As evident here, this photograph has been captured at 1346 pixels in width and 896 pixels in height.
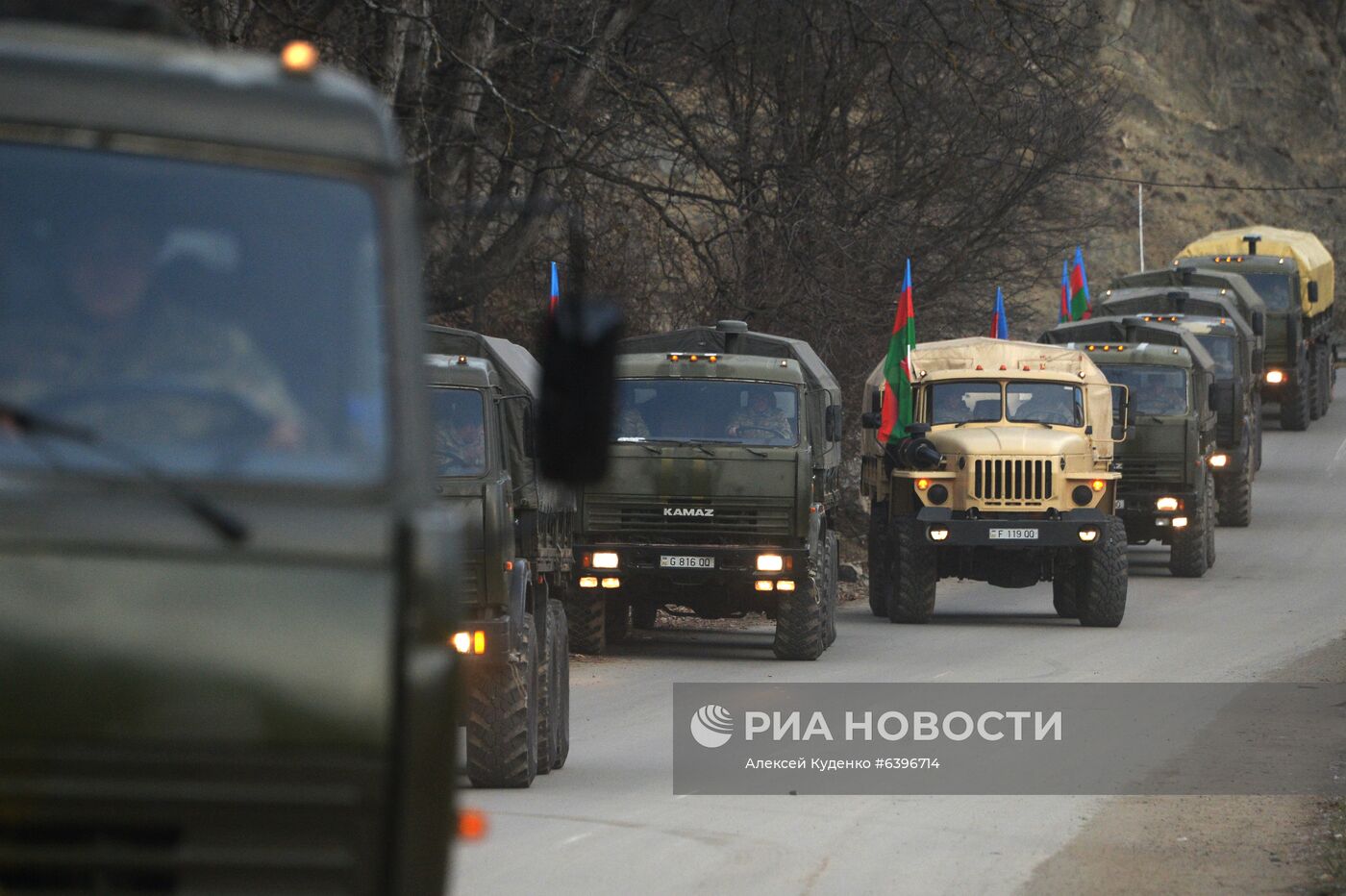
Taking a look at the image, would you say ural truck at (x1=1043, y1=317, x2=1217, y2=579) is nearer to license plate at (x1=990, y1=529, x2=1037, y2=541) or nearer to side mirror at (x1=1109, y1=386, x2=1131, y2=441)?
side mirror at (x1=1109, y1=386, x2=1131, y2=441)

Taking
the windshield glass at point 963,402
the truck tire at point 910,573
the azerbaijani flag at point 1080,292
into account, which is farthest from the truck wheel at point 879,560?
the azerbaijani flag at point 1080,292

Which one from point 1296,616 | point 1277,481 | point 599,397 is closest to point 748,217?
point 1296,616

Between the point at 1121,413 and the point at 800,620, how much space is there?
6.02 meters

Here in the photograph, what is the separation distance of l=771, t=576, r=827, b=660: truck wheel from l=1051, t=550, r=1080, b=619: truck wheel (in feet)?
14.1

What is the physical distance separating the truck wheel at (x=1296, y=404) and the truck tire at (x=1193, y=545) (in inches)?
721

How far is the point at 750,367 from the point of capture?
63.5ft

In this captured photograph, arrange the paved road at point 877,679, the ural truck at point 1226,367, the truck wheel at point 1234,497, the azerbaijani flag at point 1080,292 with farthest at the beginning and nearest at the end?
1. the azerbaijani flag at point 1080,292
2. the truck wheel at point 1234,497
3. the ural truck at point 1226,367
4. the paved road at point 877,679

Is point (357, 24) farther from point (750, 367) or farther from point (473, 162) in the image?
point (750, 367)

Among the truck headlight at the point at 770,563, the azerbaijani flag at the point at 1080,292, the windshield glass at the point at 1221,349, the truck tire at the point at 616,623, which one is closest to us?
the truck headlight at the point at 770,563

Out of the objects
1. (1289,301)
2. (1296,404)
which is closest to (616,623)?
(1289,301)

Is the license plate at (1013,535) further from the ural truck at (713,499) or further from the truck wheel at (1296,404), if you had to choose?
the truck wheel at (1296,404)

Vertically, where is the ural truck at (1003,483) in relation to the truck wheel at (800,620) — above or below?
above

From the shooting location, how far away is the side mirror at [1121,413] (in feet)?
76.7

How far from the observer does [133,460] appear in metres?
4.00
